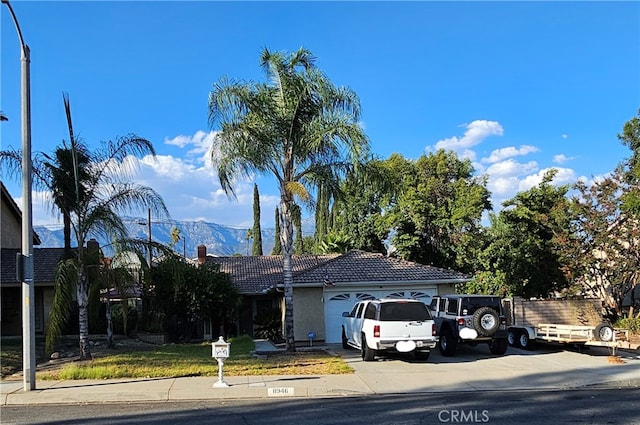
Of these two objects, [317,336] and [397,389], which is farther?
[317,336]

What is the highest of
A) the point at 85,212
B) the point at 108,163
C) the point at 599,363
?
the point at 108,163

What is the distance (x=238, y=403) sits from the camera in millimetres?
10750

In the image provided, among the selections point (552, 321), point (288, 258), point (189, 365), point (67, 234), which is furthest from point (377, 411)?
point (552, 321)

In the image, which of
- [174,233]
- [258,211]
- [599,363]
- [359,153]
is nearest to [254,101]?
[359,153]

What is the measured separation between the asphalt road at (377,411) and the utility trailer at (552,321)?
5890mm

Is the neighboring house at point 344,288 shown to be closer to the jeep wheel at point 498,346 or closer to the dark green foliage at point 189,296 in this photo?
the dark green foliage at point 189,296

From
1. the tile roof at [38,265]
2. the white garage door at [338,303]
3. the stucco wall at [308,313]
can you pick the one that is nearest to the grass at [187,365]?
the white garage door at [338,303]

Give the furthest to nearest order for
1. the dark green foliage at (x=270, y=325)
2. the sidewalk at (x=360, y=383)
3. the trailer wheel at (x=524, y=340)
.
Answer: the dark green foliage at (x=270, y=325) < the trailer wheel at (x=524, y=340) < the sidewalk at (x=360, y=383)

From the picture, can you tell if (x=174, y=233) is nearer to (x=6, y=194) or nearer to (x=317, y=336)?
(x=6, y=194)

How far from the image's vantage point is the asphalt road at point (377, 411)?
9070 millimetres

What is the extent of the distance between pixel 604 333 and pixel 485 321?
3.24m

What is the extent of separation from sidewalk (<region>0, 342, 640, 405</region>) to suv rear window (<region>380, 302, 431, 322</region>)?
3.97ft

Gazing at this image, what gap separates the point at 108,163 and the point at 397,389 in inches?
412

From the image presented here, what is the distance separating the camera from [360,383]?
12633 mm
